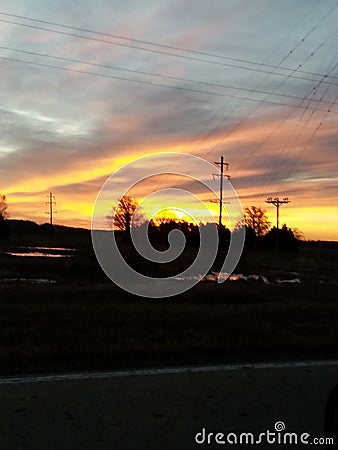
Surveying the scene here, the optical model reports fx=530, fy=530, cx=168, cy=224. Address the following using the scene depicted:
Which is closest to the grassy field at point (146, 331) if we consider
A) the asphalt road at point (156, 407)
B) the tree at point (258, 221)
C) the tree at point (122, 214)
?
the asphalt road at point (156, 407)

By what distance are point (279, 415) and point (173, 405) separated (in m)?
1.02

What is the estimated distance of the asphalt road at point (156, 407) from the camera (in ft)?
14.3

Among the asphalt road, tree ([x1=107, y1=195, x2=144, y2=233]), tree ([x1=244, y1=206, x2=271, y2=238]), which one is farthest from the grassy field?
tree ([x1=244, y1=206, x2=271, y2=238])

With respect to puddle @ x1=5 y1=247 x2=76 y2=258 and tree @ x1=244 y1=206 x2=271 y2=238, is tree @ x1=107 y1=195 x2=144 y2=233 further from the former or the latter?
tree @ x1=244 y1=206 x2=271 y2=238

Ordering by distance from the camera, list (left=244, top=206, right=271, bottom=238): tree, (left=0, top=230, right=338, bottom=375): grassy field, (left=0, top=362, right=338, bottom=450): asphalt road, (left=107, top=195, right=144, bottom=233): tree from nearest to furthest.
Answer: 1. (left=0, top=362, right=338, bottom=450): asphalt road
2. (left=0, top=230, right=338, bottom=375): grassy field
3. (left=107, top=195, right=144, bottom=233): tree
4. (left=244, top=206, right=271, bottom=238): tree

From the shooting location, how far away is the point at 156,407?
5129 millimetres

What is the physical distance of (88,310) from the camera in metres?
12.9

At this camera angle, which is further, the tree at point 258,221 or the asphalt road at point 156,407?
the tree at point 258,221

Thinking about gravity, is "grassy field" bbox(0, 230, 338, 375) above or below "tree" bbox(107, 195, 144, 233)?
below

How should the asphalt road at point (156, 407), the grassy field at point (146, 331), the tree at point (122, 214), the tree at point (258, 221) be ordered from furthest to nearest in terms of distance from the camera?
the tree at point (258, 221) < the tree at point (122, 214) < the grassy field at point (146, 331) < the asphalt road at point (156, 407)

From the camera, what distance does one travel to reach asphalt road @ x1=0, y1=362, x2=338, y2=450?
4371 mm

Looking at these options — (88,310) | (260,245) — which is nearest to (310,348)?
(88,310)

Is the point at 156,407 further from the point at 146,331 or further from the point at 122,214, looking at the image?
the point at 122,214

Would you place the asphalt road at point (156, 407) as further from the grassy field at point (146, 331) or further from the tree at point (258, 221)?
the tree at point (258, 221)
